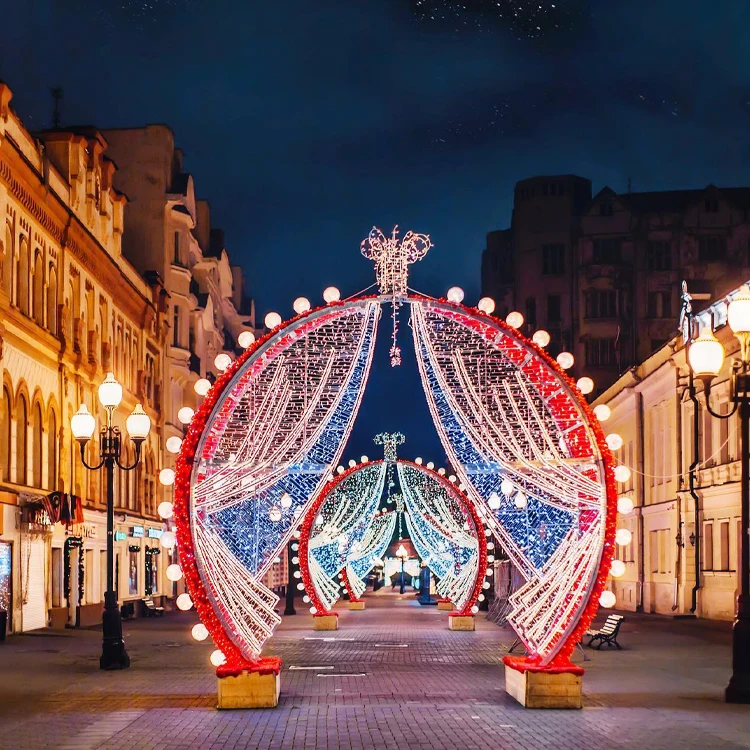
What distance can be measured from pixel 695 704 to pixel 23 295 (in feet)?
70.6

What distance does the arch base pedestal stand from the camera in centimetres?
1622

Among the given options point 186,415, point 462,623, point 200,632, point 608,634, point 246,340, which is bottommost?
point 462,623

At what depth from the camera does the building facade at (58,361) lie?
105 feet

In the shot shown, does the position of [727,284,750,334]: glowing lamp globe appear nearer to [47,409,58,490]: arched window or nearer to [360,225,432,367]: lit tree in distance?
[360,225,432,367]: lit tree in distance

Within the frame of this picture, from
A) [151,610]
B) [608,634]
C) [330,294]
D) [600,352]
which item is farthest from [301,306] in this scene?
[600,352]

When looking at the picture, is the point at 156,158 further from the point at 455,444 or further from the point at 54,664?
the point at 455,444

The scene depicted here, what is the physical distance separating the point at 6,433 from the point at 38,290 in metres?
4.52

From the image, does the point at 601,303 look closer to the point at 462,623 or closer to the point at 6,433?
the point at 462,623

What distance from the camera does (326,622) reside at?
115 feet

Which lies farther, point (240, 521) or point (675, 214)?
point (675, 214)

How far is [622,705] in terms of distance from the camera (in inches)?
657

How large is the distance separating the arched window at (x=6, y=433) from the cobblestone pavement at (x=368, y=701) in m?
4.21

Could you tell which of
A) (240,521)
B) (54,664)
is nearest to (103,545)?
(54,664)

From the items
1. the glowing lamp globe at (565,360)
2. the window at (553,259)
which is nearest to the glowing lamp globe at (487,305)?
the glowing lamp globe at (565,360)
